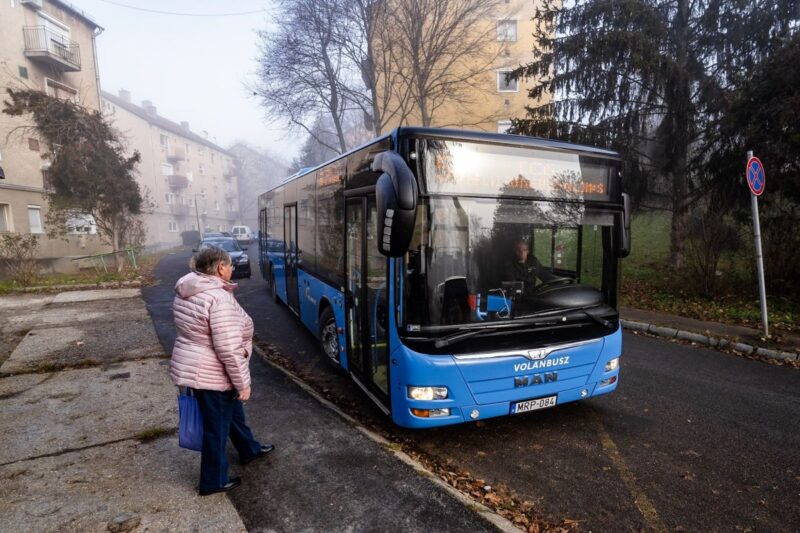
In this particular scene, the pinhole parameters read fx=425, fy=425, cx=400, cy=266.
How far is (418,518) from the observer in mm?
2975

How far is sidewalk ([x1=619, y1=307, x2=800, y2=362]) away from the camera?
7.07 m

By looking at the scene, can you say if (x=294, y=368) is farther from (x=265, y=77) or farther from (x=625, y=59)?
(x=265, y=77)

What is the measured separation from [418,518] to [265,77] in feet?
74.4

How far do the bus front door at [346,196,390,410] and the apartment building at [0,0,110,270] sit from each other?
17.9 meters

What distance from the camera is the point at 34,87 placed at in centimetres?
2081

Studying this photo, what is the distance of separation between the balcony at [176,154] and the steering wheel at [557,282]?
54.4 metres

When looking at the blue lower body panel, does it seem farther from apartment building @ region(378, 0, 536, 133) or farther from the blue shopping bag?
apartment building @ region(378, 0, 536, 133)

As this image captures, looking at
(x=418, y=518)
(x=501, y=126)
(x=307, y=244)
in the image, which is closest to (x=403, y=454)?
(x=418, y=518)

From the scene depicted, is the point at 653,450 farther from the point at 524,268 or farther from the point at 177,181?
the point at 177,181

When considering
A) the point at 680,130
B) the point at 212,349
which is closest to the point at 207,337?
the point at 212,349

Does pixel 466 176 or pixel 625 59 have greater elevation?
pixel 625 59

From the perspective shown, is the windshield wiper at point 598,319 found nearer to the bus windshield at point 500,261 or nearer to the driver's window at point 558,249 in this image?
the bus windshield at point 500,261

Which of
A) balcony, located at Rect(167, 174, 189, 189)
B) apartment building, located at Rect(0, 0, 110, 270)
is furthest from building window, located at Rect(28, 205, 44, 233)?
balcony, located at Rect(167, 174, 189, 189)

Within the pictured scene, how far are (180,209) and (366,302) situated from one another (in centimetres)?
5119
